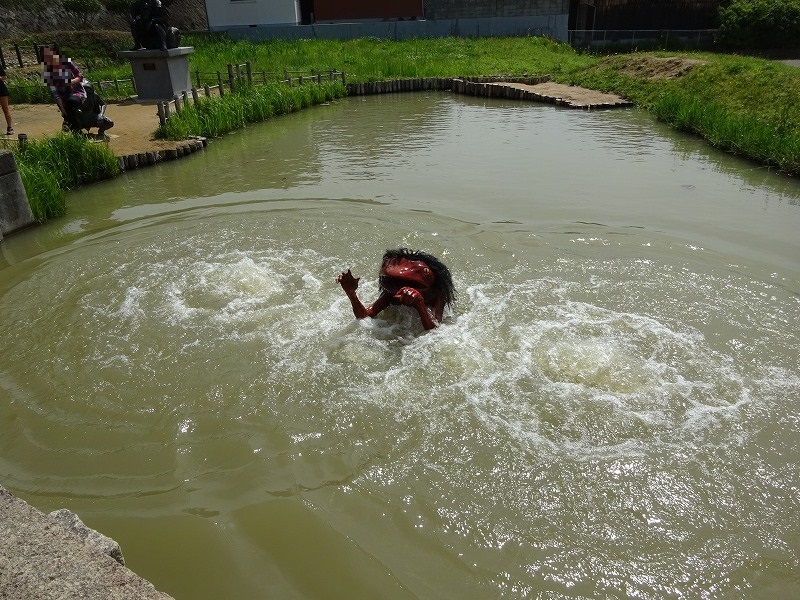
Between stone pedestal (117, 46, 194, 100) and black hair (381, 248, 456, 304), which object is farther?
stone pedestal (117, 46, 194, 100)

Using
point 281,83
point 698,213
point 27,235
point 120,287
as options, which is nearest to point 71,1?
point 281,83

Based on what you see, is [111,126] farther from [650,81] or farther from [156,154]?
[650,81]

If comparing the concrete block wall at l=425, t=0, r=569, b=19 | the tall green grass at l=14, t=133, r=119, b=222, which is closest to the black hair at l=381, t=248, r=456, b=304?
the tall green grass at l=14, t=133, r=119, b=222

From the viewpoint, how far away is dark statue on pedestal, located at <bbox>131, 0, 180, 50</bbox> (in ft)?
55.9

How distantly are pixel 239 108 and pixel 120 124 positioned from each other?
118 inches

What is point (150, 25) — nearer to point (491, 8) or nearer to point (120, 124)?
point (120, 124)

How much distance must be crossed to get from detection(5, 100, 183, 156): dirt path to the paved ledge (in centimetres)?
1129

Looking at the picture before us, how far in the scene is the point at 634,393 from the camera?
15.2 ft

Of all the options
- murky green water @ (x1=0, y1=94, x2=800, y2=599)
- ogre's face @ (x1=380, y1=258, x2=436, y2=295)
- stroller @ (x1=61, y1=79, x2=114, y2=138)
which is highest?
stroller @ (x1=61, y1=79, x2=114, y2=138)

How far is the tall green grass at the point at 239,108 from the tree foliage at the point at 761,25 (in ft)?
66.8

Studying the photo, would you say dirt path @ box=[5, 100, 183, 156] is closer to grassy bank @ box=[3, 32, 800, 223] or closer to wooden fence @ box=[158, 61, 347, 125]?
grassy bank @ box=[3, 32, 800, 223]

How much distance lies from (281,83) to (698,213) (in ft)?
46.0

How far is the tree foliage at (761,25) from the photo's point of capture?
2645cm

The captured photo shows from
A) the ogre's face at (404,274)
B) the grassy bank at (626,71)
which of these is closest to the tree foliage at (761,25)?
the grassy bank at (626,71)
